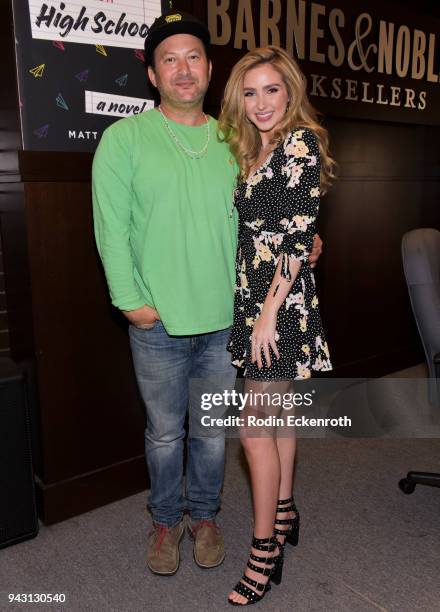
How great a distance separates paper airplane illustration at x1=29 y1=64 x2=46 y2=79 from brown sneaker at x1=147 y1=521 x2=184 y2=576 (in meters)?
1.60

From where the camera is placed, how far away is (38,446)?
2256 mm

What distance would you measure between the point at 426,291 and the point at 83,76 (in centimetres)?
143

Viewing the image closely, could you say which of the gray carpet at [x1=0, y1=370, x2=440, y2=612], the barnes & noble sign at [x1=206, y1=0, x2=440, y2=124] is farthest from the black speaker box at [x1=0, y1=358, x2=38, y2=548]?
the barnes & noble sign at [x1=206, y1=0, x2=440, y2=124]

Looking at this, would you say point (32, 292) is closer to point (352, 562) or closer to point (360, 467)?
point (352, 562)

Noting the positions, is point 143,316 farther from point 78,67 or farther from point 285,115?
point 78,67

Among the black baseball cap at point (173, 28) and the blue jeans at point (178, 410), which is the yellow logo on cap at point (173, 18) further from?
the blue jeans at point (178, 410)

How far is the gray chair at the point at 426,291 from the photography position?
205cm

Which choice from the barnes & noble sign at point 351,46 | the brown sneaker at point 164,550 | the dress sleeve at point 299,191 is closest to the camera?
the dress sleeve at point 299,191

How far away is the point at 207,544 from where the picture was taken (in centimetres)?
203

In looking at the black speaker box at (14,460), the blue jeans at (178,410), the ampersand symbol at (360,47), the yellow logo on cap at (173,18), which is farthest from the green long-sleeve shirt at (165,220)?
the ampersand symbol at (360,47)

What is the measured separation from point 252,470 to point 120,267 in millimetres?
736

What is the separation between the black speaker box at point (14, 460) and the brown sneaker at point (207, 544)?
613 mm

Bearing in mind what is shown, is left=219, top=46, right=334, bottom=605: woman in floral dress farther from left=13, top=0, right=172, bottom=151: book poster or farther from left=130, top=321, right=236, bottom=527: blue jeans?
left=13, top=0, right=172, bottom=151: book poster

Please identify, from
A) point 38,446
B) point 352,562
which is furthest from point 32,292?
point 352,562
